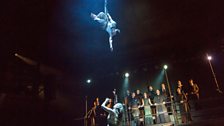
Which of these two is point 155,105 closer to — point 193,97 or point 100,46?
point 193,97

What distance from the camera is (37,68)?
308 inches

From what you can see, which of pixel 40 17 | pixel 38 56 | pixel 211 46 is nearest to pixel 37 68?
pixel 38 56

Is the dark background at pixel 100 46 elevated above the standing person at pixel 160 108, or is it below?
above

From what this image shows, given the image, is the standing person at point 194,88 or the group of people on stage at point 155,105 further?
the standing person at point 194,88

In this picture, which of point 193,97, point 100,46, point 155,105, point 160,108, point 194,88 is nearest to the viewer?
point 155,105

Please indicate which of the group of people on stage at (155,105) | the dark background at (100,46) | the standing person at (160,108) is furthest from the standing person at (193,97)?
the standing person at (160,108)

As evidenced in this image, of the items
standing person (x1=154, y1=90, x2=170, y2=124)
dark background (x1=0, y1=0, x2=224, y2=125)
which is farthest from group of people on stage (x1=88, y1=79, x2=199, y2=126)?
dark background (x1=0, y1=0, x2=224, y2=125)

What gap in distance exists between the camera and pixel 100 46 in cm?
917

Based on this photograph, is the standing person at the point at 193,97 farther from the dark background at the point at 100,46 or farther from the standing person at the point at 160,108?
the standing person at the point at 160,108

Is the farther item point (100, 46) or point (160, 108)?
point (100, 46)

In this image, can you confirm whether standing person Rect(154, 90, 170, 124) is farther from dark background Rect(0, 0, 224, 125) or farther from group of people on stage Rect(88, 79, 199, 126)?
dark background Rect(0, 0, 224, 125)

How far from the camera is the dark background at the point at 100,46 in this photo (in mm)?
6664

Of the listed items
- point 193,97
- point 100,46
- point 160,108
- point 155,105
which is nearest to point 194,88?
point 193,97

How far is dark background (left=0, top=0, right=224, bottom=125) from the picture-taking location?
21.9ft
